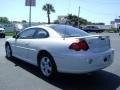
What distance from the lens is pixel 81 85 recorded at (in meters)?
6.65

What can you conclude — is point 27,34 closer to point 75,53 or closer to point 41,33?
point 41,33

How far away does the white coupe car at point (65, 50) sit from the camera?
6617mm

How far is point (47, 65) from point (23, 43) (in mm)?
1743

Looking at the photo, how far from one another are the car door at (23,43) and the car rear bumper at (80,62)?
1912mm

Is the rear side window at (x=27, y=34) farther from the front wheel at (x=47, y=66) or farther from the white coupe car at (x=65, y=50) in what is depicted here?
the front wheel at (x=47, y=66)

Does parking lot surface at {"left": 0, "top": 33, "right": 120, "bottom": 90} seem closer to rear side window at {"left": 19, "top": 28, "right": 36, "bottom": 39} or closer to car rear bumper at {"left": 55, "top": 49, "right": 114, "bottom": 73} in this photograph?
car rear bumper at {"left": 55, "top": 49, "right": 114, "bottom": 73}

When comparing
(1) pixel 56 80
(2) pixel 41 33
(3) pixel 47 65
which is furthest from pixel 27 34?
(1) pixel 56 80

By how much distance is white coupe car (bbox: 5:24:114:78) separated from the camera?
261 inches

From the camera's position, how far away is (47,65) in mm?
7406

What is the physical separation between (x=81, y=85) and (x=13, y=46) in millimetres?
4004

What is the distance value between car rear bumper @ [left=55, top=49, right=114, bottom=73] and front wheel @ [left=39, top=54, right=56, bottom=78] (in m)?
0.25

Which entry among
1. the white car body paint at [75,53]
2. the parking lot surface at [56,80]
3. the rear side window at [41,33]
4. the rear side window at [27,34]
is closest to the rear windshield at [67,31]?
the white car body paint at [75,53]

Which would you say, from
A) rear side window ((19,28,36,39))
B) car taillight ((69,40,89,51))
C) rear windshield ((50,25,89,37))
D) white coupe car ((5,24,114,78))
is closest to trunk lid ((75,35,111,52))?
white coupe car ((5,24,114,78))

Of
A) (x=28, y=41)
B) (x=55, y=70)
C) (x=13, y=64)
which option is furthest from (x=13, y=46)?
(x=55, y=70)
